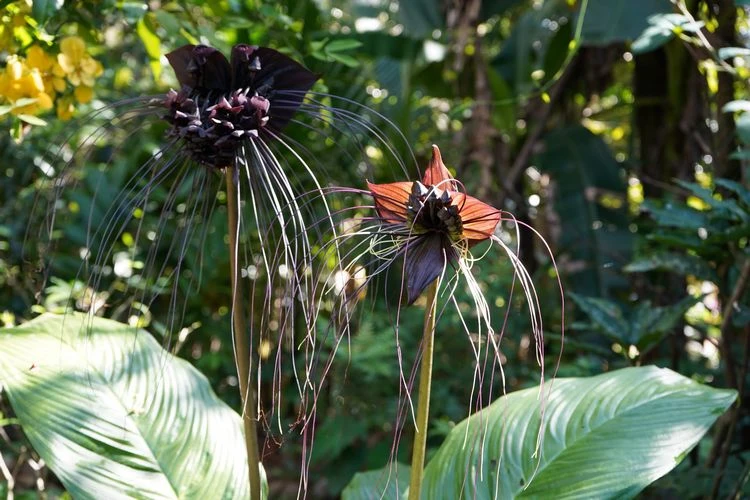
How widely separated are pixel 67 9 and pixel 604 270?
6.34ft

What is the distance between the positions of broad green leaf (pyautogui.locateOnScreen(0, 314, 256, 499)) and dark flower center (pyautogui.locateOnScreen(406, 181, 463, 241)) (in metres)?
0.52

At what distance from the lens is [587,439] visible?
4.00 ft

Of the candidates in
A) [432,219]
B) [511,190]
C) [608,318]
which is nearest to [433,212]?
[432,219]

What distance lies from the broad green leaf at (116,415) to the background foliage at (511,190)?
1.31ft

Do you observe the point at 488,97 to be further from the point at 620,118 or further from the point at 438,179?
the point at 438,179

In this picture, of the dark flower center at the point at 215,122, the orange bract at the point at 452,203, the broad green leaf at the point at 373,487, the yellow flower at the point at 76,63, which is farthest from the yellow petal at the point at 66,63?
the broad green leaf at the point at 373,487

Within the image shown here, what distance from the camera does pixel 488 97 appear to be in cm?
270

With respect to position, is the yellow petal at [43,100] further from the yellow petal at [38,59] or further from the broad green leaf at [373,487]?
the broad green leaf at [373,487]

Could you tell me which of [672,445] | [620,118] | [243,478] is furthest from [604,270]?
[243,478]

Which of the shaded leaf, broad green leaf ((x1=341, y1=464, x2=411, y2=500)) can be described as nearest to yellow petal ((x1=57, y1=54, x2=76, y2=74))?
broad green leaf ((x1=341, y1=464, x2=411, y2=500))

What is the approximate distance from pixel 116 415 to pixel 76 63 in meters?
0.59

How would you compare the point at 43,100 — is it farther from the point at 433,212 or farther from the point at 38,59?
the point at 433,212

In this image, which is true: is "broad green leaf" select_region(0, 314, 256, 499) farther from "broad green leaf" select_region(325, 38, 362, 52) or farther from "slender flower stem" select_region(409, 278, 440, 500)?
"broad green leaf" select_region(325, 38, 362, 52)

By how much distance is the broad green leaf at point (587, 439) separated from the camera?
113 cm
